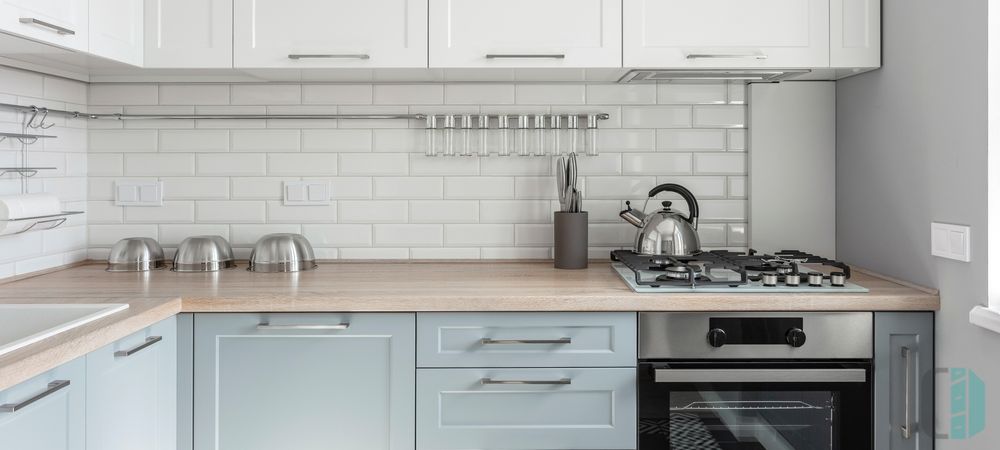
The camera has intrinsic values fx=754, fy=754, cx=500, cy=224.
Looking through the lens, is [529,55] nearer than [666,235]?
Yes

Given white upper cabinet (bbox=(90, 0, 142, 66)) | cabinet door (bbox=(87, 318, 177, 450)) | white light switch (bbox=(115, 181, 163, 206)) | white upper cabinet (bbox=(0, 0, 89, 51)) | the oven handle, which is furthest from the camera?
white light switch (bbox=(115, 181, 163, 206))

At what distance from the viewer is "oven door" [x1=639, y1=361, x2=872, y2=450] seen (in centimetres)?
204

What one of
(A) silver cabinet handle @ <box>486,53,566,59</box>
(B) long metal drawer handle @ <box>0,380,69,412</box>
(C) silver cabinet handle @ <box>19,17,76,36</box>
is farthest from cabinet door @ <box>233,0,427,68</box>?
(B) long metal drawer handle @ <box>0,380,69,412</box>

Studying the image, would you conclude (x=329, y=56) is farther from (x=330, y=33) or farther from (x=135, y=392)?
(x=135, y=392)

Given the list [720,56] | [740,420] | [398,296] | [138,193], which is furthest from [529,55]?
[138,193]

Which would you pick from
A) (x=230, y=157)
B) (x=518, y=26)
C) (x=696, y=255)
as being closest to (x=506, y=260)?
(x=696, y=255)

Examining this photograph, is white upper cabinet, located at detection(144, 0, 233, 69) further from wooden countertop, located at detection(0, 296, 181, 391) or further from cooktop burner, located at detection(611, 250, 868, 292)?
cooktop burner, located at detection(611, 250, 868, 292)

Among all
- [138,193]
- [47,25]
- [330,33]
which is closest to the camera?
[47,25]

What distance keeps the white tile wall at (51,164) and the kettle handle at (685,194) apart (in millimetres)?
1915

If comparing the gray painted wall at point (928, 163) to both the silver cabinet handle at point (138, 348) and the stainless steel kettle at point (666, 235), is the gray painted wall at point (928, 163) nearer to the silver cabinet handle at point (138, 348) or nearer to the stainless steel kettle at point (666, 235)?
the stainless steel kettle at point (666, 235)

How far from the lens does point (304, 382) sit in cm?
206

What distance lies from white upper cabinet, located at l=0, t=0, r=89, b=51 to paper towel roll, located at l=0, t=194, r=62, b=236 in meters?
0.46

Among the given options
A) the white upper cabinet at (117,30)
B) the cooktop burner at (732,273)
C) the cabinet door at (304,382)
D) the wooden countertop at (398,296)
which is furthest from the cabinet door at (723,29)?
the white upper cabinet at (117,30)

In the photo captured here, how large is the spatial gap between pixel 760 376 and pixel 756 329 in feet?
0.41
